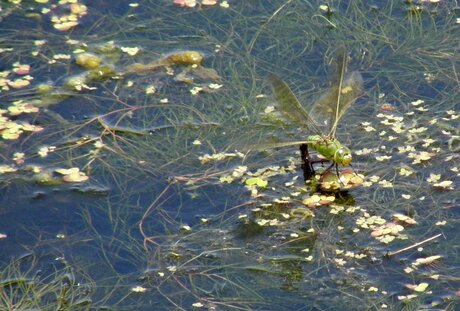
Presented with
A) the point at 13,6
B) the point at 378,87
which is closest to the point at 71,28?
the point at 13,6

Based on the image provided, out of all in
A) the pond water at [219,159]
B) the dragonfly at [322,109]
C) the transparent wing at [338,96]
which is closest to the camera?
the pond water at [219,159]

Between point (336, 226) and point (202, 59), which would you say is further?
point (202, 59)

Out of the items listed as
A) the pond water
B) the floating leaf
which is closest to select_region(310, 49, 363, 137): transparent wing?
the pond water

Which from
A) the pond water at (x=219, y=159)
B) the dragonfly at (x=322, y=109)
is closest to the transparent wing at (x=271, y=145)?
the dragonfly at (x=322, y=109)

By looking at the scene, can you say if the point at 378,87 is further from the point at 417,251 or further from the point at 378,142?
the point at 417,251

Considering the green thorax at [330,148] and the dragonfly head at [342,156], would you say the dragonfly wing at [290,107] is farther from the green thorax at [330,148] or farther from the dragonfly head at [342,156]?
the dragonfly head at [342,156]

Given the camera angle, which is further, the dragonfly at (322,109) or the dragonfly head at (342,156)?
the dragonfly at (322,109)

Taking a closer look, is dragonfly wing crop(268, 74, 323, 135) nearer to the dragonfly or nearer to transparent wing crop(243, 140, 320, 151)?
the dragonfly
